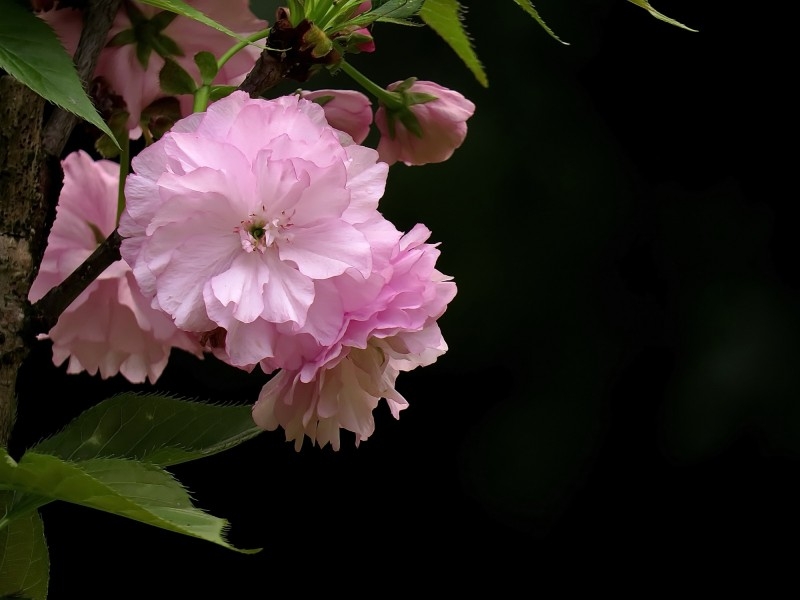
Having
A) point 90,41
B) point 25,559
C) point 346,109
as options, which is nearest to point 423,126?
point 346,109

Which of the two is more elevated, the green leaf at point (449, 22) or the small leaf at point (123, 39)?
the green leaf at point (449, 22)

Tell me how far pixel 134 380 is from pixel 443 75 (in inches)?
77.0

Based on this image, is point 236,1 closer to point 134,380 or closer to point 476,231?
point 134,380

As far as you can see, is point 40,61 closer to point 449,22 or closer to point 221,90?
point 221,90

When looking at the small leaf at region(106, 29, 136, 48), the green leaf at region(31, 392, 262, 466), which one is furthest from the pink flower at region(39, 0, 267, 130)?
the green leaf at region(31, 392, 262, 466)

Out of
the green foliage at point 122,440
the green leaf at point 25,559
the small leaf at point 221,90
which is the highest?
the small leaf at point 221,90

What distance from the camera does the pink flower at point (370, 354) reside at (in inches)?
14.9

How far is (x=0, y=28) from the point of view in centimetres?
38

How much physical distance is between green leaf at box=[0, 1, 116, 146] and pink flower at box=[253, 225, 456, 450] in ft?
0.35

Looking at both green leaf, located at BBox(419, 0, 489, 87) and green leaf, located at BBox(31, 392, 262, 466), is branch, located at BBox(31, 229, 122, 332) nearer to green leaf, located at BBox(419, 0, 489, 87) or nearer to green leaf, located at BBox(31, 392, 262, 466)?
green leaf, located at BBox(31, 392, 262, 466)

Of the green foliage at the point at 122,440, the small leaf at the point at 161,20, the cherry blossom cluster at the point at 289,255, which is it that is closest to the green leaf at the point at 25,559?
the green foliage at the point at 122,440

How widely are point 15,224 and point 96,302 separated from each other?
0.25 ft

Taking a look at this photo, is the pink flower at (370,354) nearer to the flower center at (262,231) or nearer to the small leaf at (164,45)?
the flower center at (262,231)

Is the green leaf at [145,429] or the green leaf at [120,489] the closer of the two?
the green leaf at [120,489]
